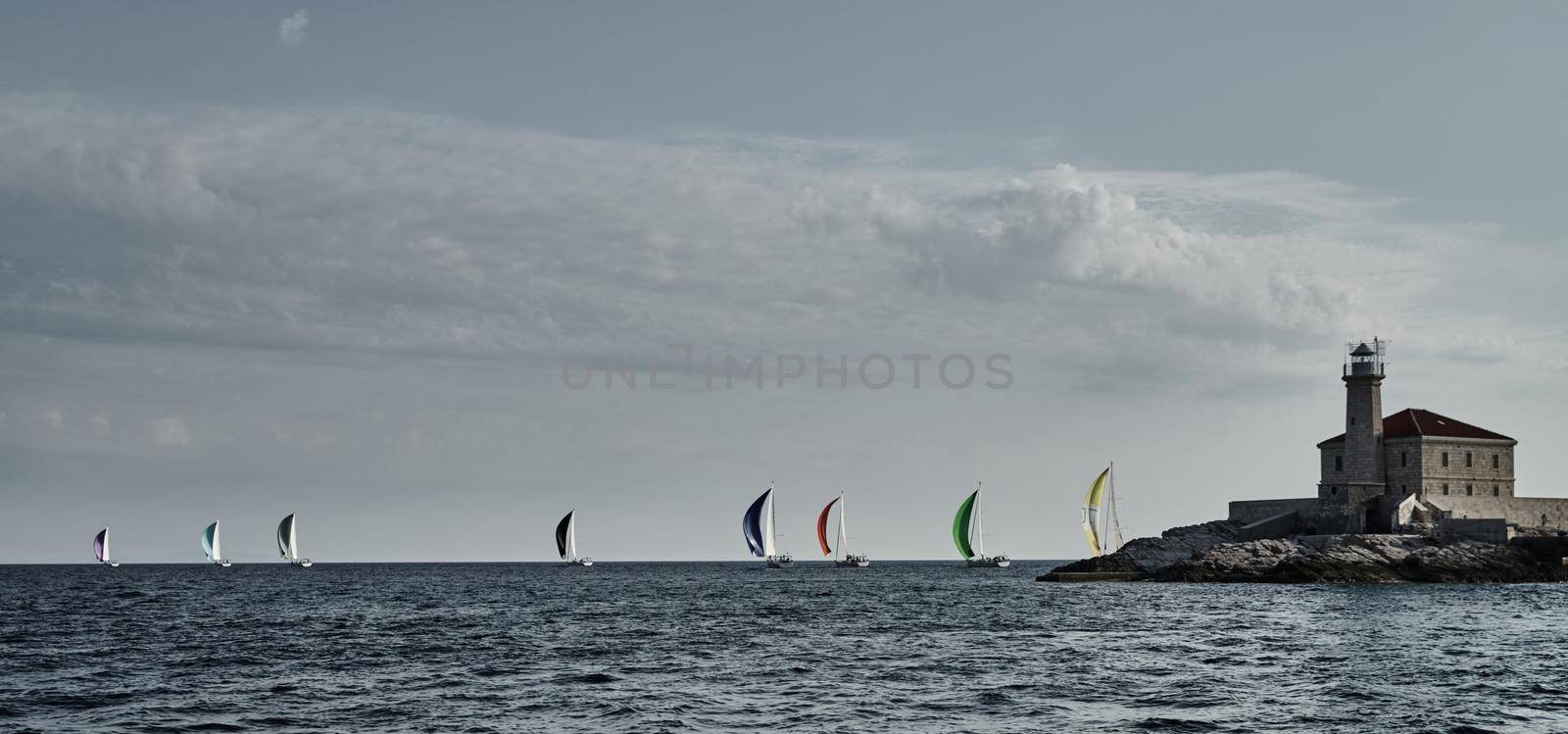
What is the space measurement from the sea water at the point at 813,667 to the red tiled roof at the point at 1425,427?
90.5 ft

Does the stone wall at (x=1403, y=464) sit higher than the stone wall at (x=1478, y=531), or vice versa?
the stone wall at (x=1403, y=464)

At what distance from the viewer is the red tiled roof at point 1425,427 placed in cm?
10025

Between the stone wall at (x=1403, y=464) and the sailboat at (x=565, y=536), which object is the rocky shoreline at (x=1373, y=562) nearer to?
the stone wall at (x=1403, y=464)

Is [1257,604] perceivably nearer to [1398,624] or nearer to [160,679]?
[1398,624]

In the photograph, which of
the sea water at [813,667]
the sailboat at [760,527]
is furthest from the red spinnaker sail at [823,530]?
the sea water at [813,667]

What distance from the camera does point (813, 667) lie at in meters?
41.3

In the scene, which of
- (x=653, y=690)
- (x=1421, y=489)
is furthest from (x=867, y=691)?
(x=1421, y=489)

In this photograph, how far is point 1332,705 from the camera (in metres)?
33.2

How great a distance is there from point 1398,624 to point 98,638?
164 ft

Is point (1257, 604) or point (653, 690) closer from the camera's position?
point (653, 690)

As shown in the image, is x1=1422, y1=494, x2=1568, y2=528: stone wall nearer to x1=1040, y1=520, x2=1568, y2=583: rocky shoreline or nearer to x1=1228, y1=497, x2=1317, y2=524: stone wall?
x1=1040, y1=520, x2=1568, y2=583: rocky shoreline

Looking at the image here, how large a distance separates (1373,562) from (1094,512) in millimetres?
31534

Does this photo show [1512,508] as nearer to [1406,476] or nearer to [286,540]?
[1406,476]

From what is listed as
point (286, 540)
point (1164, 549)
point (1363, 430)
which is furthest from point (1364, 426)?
point (286, 540)
